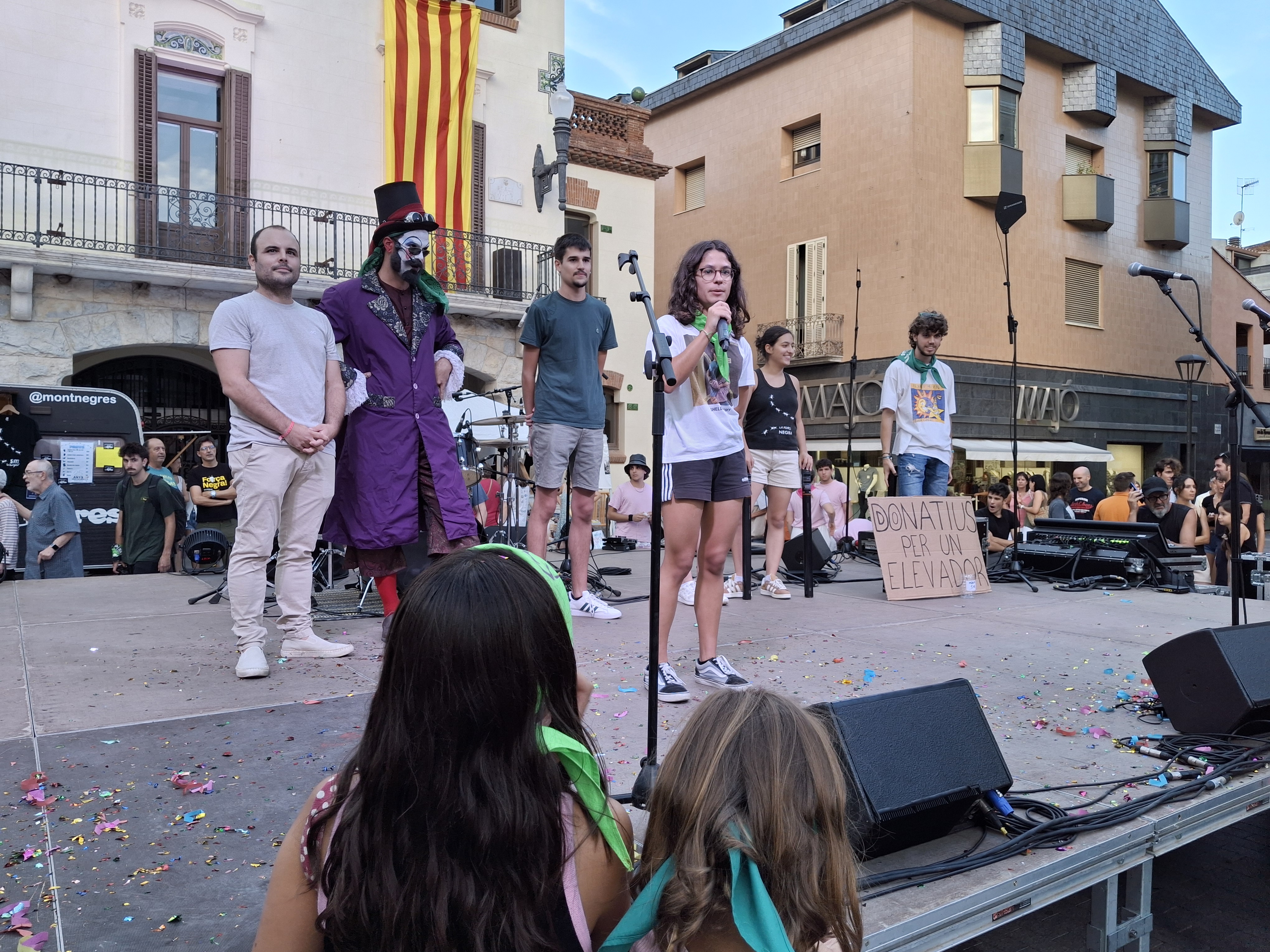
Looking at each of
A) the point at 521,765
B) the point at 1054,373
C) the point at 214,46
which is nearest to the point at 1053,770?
the point at 521,765

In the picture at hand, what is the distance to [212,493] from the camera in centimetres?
850

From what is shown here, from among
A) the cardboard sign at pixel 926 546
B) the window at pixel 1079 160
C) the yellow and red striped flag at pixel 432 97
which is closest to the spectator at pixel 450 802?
the cardboard sign at pixel 926 546

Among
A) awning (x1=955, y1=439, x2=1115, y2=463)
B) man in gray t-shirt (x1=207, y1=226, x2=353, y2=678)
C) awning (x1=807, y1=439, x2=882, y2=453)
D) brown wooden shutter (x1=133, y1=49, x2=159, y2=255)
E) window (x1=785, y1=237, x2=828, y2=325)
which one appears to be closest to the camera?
man in gray t-shirt (x1=207, y1=226, x2=353, y2=678)

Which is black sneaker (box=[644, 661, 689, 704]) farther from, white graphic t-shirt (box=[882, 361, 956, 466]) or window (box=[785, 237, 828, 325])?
window (box=[785, 237, 828, 325])

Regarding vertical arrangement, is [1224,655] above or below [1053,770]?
above

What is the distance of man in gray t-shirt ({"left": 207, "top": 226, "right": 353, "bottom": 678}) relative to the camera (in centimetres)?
383

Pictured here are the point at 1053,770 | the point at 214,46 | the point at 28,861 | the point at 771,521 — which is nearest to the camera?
the point at 28,861

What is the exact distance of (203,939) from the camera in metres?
1.74

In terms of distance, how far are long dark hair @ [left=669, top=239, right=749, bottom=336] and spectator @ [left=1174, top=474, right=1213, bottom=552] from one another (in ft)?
21.8

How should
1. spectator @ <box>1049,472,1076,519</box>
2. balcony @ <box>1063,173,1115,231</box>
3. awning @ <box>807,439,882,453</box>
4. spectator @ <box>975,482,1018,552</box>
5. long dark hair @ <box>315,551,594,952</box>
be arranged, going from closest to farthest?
long dark hair @ <box>315,551,594,952</box>, spectator @ <box>975,482,1018,552</box>, spectator @ <box>1049,472,1076,519</box>, awning @ <box>807,439,882,453</box>, balcony @ <box>1063,173,1115,231</box>

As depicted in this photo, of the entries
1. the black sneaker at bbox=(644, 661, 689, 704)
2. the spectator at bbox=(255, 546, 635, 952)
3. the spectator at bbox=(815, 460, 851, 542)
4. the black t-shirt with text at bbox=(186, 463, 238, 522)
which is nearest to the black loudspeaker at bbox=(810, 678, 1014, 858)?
the spectator at bbox=(255, 546, 635, 952)

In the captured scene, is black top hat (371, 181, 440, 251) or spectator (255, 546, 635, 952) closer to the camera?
spectator (255, 546, 635, 952)

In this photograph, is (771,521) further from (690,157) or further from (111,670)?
(690,157)

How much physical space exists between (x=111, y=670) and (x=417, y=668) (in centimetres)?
316
